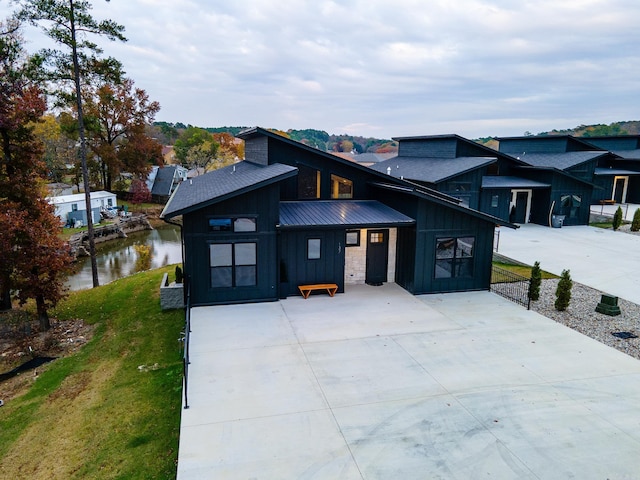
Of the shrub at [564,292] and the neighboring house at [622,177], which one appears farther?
the neighboring house at [622,177]

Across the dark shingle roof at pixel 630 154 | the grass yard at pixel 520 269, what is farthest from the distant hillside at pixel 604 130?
the grass yard at pixel 520 269

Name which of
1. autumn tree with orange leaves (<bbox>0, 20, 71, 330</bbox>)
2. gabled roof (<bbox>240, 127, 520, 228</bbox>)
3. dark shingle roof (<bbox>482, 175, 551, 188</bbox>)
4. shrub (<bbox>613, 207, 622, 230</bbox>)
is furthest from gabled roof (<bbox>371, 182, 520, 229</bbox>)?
shrub (<bbox>613, 207, 622, 230</bbox>)

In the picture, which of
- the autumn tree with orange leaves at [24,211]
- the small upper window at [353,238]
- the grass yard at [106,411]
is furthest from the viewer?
the small upper window at [353,238]

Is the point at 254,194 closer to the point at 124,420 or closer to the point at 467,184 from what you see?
the point at 124,420

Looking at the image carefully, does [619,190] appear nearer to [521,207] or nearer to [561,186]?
[561,186]

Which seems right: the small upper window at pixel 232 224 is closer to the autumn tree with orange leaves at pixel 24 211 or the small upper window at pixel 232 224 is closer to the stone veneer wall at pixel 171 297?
the stone veneer wall at pixel 171 297

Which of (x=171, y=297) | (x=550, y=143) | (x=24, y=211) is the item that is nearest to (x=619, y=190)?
(x=550, y=143)
